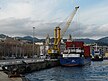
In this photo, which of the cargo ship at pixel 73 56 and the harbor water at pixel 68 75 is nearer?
the harbor water at pixel 68 75

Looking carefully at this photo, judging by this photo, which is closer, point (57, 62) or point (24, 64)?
point (24, 64)

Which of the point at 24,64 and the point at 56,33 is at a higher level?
the point at 56,33

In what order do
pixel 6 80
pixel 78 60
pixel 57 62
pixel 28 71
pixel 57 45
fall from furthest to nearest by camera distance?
pixel 57 45, pixel 57 62, pixel 78 60, pixel 28 71, pixel 6 80

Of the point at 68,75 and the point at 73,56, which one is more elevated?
the point at 73,56

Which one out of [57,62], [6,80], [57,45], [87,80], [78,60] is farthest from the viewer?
[57,45]

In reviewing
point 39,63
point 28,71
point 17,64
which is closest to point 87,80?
point 17,64

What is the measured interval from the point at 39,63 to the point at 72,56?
903 inches

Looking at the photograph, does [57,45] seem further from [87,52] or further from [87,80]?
[87,80]

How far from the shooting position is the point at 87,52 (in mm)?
154875

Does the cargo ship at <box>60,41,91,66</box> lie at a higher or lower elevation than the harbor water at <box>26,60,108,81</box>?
higher

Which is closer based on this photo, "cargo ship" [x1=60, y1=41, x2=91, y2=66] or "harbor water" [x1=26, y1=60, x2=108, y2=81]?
"harbor water" [x1=26, y1=60, x2=108, y2=81]

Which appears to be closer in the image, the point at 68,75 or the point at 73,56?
the point at 68,75

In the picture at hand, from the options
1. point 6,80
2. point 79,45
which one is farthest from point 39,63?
point 6,80

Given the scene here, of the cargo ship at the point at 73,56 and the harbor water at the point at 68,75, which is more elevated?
the cargo ship at the point at 73,56
